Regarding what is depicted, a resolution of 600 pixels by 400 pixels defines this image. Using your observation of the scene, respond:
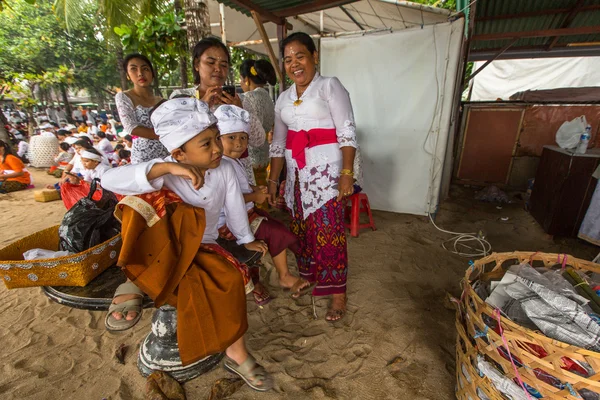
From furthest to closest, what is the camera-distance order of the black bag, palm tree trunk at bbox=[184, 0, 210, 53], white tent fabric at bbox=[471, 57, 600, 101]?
1. white tent fabric at bbox=[471, 57, 600, 101]
2. palm tree trunk at bbox=[184, 0, 210, 53]
3. the black bag

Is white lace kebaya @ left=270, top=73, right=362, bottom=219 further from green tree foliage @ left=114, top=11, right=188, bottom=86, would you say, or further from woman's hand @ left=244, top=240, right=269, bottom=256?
green tree foliage @ left=114, top=11, right=188, bottom=86

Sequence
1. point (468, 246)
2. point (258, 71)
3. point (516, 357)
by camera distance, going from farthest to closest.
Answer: point (468, 246) → point (258, 71) → point (516, 357)

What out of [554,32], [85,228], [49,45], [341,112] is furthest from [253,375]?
[49,45]

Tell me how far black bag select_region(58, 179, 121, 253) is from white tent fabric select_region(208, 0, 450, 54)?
12.5 ft

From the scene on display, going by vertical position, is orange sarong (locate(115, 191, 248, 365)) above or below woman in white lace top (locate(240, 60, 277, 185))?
below

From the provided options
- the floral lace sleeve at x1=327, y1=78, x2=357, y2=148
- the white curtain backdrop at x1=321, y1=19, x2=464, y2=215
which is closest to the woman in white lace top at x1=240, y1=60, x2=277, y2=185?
the floral lace sleeve at x1=327, y1=78, x2=357, y2=148

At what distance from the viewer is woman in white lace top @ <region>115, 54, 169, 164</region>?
7.97 feet

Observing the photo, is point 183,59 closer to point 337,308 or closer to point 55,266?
point 55,266

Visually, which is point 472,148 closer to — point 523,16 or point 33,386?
point 523,16

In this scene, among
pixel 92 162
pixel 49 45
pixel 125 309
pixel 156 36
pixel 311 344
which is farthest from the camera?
pixel 49 45

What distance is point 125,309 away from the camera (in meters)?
1.36

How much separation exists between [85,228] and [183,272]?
77 centimetres

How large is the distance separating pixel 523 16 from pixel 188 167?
680 cm

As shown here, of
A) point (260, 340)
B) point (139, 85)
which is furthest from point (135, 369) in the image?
point (139, 85)
